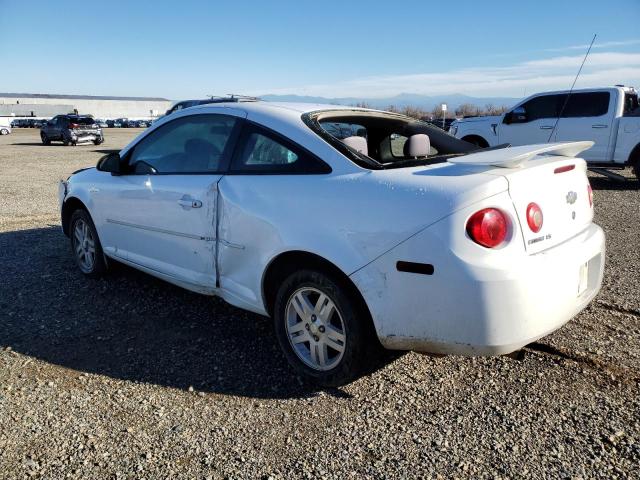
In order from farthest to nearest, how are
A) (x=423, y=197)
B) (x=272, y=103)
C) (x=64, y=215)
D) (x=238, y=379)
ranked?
(x=64, y=215), (x=272, y=103), (x=238, y=379), (x=423, y=197)

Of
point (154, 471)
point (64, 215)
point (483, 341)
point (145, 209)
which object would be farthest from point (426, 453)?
point (64, 215)

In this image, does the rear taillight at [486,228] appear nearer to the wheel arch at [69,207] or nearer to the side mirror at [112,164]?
the side mirror at [112,164]

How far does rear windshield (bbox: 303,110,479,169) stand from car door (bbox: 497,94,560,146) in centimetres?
915

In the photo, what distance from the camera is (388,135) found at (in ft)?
14.2

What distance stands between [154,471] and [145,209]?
86.3 inches

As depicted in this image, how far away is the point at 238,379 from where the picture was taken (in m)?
3.23

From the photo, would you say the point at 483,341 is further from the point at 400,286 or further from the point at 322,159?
the point at 322,159

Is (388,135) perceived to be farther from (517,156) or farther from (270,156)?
(517,156)

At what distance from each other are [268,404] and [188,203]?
1468 mm

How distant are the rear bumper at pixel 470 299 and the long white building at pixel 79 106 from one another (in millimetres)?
114473

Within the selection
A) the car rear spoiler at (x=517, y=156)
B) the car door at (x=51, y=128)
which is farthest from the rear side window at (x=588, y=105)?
the car door at (x=51, y=128)

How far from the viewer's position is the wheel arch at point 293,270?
2832mm

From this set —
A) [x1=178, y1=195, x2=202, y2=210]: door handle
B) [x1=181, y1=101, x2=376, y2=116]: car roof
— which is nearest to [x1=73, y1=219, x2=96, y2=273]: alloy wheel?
[x1=178, y1=195, x2=202, y2=210]: door handle

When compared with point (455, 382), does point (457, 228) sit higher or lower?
higher
